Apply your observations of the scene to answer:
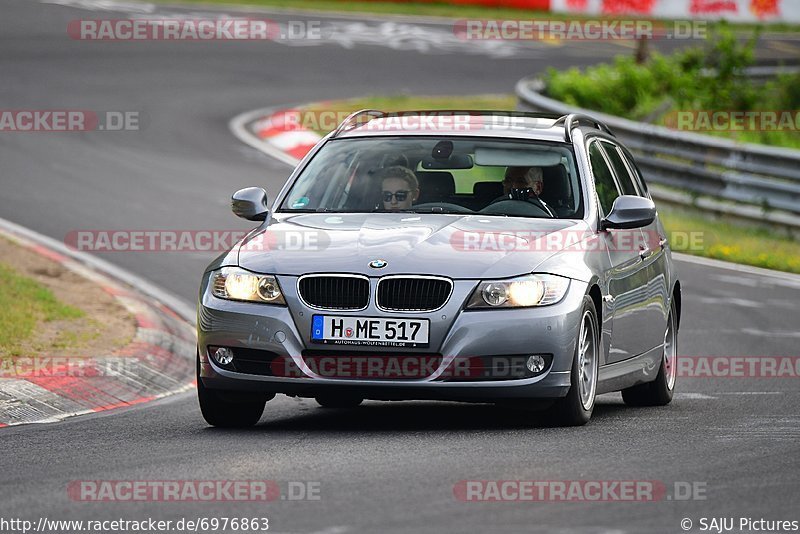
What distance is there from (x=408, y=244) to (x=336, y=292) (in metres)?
0.48

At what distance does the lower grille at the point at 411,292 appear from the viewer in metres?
8.38

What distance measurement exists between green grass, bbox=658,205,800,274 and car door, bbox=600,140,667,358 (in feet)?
23.9

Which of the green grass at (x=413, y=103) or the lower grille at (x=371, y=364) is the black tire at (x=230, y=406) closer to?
the lower grille at (x=371, y=364)

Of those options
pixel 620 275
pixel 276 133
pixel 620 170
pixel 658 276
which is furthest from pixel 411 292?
pixel 276 133

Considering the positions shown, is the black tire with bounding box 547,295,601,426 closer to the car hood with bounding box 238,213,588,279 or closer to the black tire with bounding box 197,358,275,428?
the car hood with bounding box 238,213,588,279

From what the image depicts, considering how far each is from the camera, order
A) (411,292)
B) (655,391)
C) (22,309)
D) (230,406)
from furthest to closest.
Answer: (22,309)
(655,391)
(230,406)
(411,292)

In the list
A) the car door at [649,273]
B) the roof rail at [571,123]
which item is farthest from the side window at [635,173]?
the roof rail at [571,123]

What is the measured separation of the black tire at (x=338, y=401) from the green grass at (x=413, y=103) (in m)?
17.2

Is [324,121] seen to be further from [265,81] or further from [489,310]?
[489,310]

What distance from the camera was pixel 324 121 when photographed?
26703 mm

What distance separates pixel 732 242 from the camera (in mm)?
19141

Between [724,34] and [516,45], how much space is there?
41.1ft

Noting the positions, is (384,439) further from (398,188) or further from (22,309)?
(22,309)

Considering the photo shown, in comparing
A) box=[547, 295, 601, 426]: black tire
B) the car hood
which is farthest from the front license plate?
→ box=[547, 295, 601, 426]: black tire
